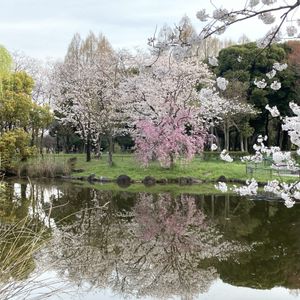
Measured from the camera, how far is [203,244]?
349 inches

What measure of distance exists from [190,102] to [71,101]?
8.35 meters

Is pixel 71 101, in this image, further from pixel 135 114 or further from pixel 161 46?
pixel 161 46

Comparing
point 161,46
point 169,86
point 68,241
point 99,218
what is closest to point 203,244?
point 68,241

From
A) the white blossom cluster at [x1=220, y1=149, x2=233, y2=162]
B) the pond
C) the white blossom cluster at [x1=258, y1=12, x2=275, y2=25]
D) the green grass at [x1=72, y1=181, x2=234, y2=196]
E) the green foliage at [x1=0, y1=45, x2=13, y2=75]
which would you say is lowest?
the green grass at [x1=72, y1=181, x2=234, y2=196]

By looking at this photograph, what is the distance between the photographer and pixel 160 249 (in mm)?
8492

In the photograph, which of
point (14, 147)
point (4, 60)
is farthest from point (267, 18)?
point (14, 147)

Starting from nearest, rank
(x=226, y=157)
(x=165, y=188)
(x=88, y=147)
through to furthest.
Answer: (x=226, y=157)
(x=165, y=188)
(x=88, y=147)

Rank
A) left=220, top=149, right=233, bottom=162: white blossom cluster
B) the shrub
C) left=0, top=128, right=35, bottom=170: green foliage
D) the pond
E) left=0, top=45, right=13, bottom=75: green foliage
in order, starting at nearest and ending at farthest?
left=220, top=149, right=233, bottom=162: white blossom cluster < the pond < left=0, top=45, right=13, bottom=75: green foliage < the shrub < left=0, top=128, right=35, bottom=170: green foliage

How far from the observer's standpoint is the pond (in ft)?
20.9

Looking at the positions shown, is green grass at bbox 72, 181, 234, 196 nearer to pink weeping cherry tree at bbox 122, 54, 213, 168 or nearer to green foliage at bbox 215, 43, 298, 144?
pink weeping cherry tree at bbox 122, 54, 213, 168

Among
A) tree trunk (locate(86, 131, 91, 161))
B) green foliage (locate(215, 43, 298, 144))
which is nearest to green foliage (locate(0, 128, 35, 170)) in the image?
tree trunk (locate(86, 131, 91, 161))

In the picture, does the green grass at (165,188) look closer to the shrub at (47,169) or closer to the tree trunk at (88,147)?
the shrub at (47,169)

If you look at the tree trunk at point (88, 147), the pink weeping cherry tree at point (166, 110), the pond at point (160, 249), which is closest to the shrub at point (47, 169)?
the tree trunk at point (88, 147)

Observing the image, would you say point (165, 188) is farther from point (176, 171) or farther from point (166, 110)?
point (166, 110)
